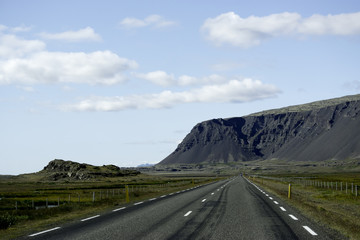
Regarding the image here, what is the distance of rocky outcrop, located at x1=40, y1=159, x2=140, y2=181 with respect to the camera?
137 meters

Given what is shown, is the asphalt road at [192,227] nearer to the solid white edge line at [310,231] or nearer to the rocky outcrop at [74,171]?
the solid white edge line at [310,231]

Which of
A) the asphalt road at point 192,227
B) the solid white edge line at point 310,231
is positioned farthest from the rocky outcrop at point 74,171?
the solid white edge line at point 310,231

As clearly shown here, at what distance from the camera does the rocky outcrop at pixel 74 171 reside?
13724cm

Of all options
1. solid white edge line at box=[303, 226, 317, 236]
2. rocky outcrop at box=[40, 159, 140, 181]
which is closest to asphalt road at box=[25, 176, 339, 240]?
solid white edge line at box=[303, 226, 317, 236]

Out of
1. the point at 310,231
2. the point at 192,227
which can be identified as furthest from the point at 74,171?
the point at 310,231

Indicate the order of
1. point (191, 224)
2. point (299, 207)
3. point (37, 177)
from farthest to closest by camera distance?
point (37, 177), point (299, 207), point (191, 224)

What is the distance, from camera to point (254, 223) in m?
14.1

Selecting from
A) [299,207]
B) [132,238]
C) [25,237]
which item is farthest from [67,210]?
[299,207]

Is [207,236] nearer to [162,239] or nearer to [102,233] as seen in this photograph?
[162,239]

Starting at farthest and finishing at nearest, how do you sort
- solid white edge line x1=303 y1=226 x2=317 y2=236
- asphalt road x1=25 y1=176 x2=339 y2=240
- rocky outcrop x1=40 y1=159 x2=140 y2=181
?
rocky outcrop x1=40 y1=159 x2=140 y2=181 < solid white edge line x1=303 y1=226 x2=317 y2=236 < asphalt road x1=25 y1=176 x2=339 y2=240

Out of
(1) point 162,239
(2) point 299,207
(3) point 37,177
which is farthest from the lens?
(3) point 37,177

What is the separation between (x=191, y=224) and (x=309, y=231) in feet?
12.7

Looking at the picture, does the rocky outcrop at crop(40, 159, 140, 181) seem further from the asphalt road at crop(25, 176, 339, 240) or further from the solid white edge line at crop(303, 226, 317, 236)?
the solid white edge line at crop(303, 226, 317, 236)

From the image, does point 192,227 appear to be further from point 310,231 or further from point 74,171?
point 74,171
